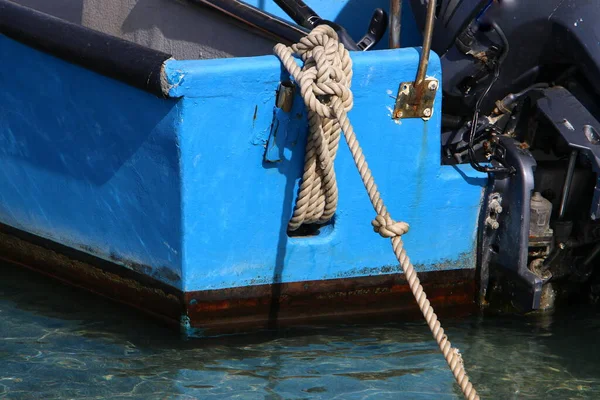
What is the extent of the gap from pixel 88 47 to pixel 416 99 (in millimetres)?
1250

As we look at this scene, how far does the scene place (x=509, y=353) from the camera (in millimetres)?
3744

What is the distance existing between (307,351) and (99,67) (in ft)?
4.39

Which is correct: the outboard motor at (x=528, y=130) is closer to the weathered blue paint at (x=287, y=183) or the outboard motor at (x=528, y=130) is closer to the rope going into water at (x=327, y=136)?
the weathered blue paint at (x=287, y=183)

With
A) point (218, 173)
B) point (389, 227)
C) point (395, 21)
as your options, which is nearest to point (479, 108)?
point (395, 21)

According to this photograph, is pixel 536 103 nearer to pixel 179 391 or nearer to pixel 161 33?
pixel 179 391

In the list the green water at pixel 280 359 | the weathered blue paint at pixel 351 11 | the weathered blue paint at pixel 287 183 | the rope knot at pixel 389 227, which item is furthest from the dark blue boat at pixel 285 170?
the weathered blue paint at pixel 351 11

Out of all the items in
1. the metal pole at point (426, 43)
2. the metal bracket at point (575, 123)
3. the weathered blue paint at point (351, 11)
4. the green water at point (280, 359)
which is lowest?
the green water at point (280, 359)

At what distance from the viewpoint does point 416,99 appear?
363 centimetres

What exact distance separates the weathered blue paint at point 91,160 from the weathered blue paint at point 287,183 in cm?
10

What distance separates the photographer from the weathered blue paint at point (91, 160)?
350 cm

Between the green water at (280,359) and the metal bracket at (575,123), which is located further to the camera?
the metal bracket at (575,123)

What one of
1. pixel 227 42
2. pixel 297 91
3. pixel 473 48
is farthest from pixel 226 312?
pixel 227 42

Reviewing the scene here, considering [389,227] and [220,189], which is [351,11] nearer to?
[220,189]

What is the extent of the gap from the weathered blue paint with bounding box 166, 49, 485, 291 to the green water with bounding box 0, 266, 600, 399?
267 millimetres
